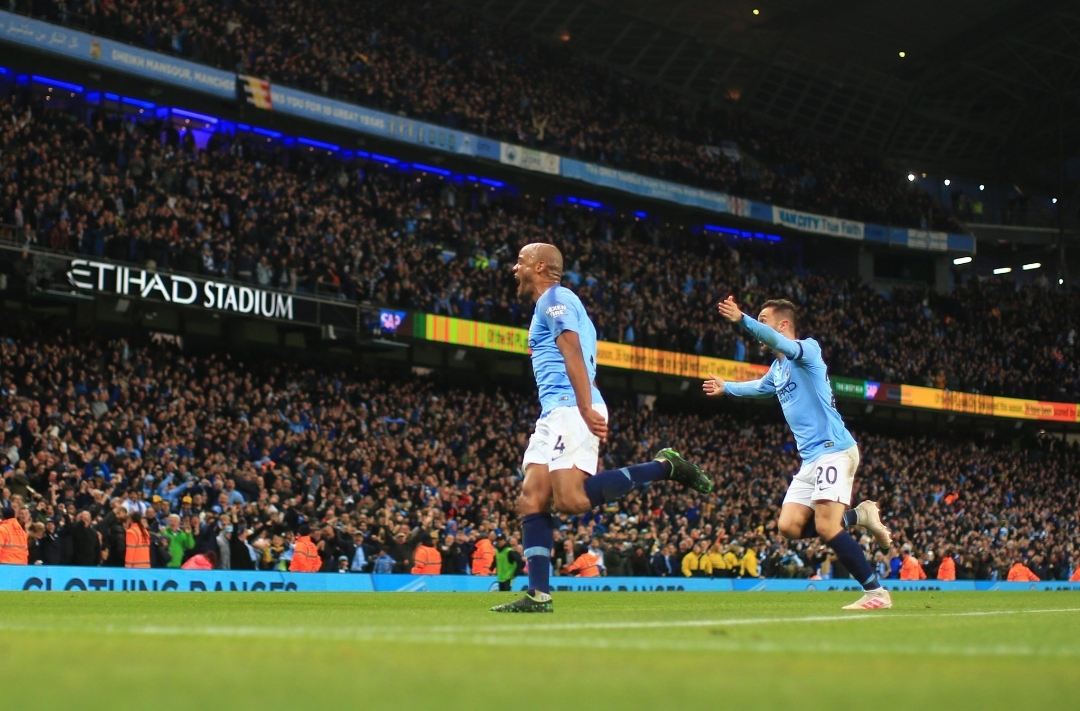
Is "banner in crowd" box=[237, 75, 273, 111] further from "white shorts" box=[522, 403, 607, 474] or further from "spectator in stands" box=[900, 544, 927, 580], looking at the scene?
"white shorts" box=[522, 403, 607, 474]

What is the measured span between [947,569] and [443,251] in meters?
17.7

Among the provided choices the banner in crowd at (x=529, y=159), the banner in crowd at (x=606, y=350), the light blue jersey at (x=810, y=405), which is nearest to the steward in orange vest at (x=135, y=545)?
the light blue jersey at (x=810, y=405)

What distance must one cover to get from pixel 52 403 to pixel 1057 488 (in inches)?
1616

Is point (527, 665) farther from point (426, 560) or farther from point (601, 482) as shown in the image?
point (426, 560)

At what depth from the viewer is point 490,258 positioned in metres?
38.8

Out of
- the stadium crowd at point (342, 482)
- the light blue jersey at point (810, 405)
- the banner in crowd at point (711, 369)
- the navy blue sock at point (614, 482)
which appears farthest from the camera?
the banner in crowd at point (711, 369)

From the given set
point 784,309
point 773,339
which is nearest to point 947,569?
point 784,309

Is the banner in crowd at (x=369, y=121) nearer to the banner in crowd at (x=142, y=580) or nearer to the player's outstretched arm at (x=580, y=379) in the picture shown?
the banner in crowd at (x=142, y=580)

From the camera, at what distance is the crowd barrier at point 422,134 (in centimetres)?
3219

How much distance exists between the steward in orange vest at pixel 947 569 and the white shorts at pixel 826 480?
27001 mm

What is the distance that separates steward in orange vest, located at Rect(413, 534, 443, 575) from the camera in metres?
23.0

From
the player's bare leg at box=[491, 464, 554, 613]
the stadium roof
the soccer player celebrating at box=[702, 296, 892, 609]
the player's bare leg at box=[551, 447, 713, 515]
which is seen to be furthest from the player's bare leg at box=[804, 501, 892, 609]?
the stadium roof

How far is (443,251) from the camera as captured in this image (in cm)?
3812

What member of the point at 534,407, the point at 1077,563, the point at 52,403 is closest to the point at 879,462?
the point at 1077,563
